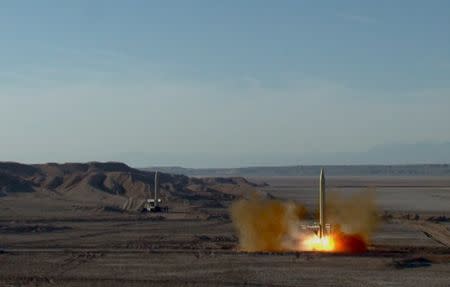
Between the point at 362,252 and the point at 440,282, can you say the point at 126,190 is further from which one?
the point at 440,282

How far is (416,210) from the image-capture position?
3184 inches

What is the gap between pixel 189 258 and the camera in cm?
3859

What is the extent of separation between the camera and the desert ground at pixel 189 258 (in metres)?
32.3

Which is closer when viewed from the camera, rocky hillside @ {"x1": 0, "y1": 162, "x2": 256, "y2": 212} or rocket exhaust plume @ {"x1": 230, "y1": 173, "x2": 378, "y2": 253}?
rocket exhaust plume @ {"x1": 230, "y1": 173, "x2": 378, "y2": 253}

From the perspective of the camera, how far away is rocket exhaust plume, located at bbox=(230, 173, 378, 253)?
42406 millimetres

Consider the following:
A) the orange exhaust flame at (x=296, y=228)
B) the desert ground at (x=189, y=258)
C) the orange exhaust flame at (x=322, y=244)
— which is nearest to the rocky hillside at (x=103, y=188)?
the desert ground at (x=189, y=258)

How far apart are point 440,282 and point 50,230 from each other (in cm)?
3280

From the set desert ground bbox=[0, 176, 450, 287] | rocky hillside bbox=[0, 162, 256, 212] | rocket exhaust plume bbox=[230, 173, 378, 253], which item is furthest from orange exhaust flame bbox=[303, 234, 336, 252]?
rocky hillside bbox=[0, 162, 256, 212]

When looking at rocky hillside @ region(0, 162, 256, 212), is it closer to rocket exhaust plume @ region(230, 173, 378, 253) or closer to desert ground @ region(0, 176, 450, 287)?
desert ground @ region(0, 176, 450, 287)

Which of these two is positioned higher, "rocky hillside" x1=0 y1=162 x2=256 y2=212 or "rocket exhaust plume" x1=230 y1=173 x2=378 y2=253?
"rocky hillside" x1=0 y1=162 x2=256 y2=212

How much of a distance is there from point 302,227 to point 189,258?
330 inches

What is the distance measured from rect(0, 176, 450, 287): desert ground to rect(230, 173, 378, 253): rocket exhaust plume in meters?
1.26

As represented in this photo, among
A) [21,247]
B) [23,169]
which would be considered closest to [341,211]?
[21,247]

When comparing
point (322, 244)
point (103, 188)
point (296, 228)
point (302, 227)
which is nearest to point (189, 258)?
point (322, 244)
